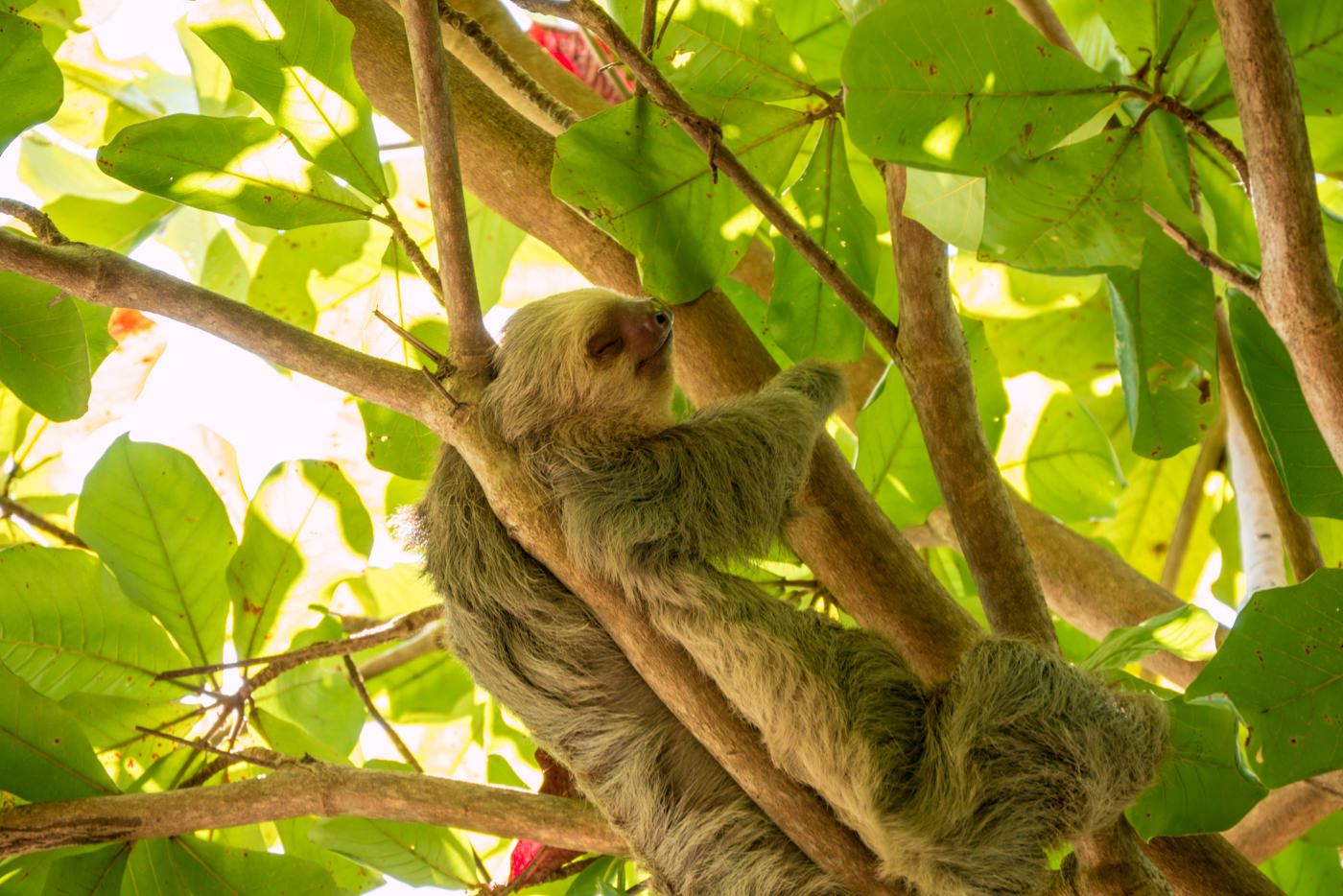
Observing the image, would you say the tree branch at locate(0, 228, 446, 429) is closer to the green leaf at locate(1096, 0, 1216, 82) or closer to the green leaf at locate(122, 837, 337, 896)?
the green leaf at locate(122, 837, 337, 896)

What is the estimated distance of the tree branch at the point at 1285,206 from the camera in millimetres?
1546

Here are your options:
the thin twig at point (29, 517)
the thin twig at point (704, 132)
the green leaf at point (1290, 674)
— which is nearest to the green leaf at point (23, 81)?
the thin twig at point (704, 132)

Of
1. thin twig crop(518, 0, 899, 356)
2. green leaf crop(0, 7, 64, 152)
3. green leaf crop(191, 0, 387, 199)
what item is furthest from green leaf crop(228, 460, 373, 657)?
thin twig crop(518, 0, 899, 356)

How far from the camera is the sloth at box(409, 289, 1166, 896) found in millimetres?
2236

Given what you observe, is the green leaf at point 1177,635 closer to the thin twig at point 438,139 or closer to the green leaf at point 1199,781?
the green leaf at point 1199,781

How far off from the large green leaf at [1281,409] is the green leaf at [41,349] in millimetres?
2615

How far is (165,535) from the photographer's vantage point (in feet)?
9.70

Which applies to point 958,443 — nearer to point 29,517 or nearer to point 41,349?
point 41,349

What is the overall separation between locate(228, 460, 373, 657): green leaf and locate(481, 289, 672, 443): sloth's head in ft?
2.19

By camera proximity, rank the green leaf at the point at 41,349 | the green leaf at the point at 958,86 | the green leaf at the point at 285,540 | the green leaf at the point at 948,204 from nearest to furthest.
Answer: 1. the green leaf at the point at 958,86
2. the green leaf at the point at 948,204
3. the green leaf at the point at 41,349
4. the green leaf at the point at 285,540

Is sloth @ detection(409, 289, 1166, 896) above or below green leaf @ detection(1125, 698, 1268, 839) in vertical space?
above

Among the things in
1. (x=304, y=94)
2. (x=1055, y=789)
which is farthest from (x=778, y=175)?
(x=1055, y=789)

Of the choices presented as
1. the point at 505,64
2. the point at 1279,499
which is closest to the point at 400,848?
the point at 505,64

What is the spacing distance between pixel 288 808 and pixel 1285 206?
7.38 ft
